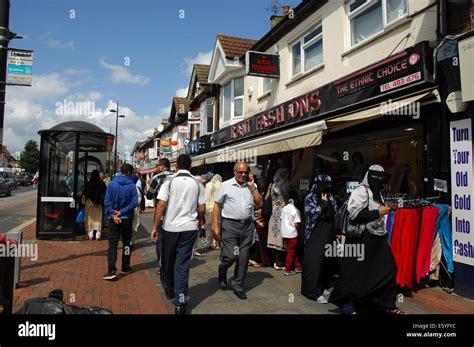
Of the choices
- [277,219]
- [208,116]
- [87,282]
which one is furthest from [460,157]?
[208,116]

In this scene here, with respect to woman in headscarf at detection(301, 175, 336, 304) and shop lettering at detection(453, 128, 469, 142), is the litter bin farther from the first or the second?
shop lettering at detection(453, 128, 469, 142)

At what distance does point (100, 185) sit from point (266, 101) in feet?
19.4

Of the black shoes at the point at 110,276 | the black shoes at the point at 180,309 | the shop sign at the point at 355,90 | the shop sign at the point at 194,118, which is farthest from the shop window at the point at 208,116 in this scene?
the black shoes at the point at 180,309

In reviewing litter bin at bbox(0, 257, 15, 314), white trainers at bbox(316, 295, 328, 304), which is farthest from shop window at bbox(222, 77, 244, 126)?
litter bin at bbox(0, 257, 15, 314)

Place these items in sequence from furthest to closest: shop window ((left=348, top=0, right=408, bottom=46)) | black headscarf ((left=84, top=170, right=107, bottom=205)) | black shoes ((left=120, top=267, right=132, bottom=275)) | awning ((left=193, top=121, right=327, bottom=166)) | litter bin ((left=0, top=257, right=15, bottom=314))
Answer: black headscarf ((left=84, top=170, right=107, bottom=205)) < shop window ((left=348, top=0, right=408, bottom=46)) < awning ((left=193, top=121, right=327, bottom=166)) < black shoes ((left=120, top=267, right=132, bottom=275)) < litter bin ((left=0, top=257, right=15, bottom=314))

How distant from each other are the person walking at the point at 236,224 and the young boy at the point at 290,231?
1.19 meters

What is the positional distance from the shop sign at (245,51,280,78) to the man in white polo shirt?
6.97 m

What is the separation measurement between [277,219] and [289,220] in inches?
14.7

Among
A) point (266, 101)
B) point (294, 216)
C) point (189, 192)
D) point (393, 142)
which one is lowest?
point (294, 216)

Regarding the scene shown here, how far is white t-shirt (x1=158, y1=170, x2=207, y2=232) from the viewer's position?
4332mm

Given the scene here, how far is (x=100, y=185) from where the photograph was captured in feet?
29.7

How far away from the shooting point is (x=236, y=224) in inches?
195
